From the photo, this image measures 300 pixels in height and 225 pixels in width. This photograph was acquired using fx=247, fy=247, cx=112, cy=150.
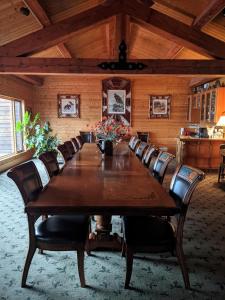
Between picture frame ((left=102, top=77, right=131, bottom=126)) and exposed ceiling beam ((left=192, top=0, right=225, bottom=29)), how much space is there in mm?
4005

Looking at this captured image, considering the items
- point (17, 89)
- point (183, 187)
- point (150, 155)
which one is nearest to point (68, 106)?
point (17, 89)

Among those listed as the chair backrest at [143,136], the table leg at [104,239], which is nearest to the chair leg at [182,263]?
the table leg at [104,239]

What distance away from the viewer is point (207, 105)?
6.68m

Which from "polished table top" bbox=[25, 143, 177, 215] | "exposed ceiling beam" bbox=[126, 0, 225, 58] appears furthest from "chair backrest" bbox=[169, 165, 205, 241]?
"exposed ceiling beam" bbox=[126, 0, 225, 58]

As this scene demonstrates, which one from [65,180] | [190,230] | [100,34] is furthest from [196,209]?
[100,34]

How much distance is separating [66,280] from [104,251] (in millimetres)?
542

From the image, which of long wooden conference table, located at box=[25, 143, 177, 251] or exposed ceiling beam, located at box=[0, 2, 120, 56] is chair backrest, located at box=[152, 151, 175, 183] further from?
exposed ceiling beam, located at box=[0, 2, 120, 56]

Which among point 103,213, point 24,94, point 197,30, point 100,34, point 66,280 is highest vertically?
point 100,34

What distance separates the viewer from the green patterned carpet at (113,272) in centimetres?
191

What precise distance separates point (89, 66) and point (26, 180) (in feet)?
11.8

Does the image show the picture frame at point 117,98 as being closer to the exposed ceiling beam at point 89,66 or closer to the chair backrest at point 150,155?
the exposed ceiling beam at point 89,66

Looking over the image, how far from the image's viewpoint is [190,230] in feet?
9.86

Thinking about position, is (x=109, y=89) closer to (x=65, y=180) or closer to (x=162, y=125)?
(x=162, y=125)

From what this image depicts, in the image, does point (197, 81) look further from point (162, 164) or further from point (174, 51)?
point (162, 164)
